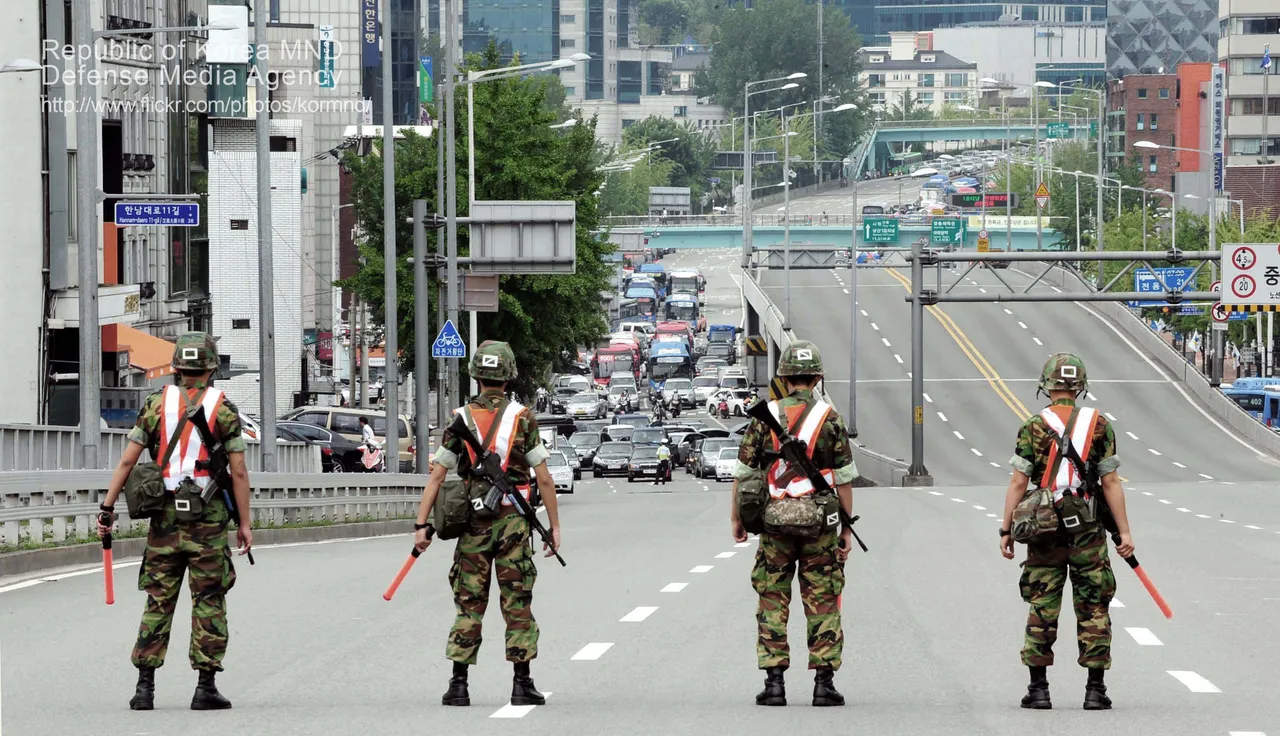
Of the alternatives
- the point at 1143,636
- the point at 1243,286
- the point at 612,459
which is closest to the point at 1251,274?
the point at 1243,286

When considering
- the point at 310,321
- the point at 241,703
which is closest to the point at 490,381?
the point at 241,703

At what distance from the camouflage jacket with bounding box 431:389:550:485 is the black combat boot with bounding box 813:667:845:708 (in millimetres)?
1650

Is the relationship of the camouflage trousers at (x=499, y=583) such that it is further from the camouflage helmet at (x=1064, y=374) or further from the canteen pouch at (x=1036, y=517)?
the camouflage helmet at (x=1064, y=374)

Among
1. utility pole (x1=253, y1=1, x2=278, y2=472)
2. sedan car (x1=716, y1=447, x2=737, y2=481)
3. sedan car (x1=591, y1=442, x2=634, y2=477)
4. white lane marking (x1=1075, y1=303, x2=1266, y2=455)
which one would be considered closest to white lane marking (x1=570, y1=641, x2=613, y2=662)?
utility pole (x1=253, y1=1, x2=278, y2=472)

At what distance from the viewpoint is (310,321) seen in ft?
287

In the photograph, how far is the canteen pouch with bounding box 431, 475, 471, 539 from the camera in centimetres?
1004

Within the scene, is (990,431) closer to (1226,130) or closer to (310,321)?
(310,321)

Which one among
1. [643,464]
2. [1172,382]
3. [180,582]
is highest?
[180,582]

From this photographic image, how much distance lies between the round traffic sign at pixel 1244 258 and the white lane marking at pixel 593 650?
141 ft

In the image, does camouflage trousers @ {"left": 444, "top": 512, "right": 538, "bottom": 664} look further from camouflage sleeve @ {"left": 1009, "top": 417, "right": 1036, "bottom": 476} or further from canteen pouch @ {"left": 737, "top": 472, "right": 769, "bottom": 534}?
camouflage sleeve @ {"left": 1009, "top": 417, "right": 1036, "bottom": 476}

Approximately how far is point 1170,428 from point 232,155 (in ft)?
101

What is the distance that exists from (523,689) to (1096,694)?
267cm

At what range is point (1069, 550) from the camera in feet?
34.3

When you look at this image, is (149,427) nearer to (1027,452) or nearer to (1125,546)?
(1027,452)
